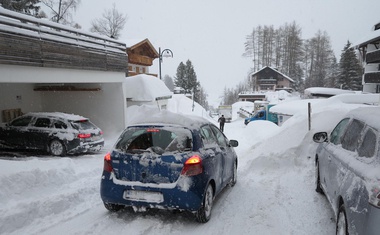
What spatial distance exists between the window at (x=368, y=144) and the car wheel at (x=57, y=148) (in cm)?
965

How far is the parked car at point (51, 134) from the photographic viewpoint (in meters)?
10.4

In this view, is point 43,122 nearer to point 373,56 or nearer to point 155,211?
point 155,211

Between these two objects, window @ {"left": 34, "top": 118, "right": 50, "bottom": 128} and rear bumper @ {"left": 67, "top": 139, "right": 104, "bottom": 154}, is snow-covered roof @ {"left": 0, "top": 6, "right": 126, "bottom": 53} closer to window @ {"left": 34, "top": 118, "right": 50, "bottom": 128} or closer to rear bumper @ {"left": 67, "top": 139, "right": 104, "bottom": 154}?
window @ {"left": 34, "top": 118, "right": 50, "bottom": 128}

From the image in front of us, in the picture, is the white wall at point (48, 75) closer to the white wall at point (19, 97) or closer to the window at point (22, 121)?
the window at point (22, 121)

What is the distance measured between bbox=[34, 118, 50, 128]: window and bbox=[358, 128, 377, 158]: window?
10.2 m

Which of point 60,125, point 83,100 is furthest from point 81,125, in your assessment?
point 83,100

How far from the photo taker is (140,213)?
191 inches

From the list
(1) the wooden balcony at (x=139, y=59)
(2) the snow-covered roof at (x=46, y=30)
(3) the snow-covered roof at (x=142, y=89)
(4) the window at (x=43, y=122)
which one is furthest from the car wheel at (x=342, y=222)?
(1) the wooden balcony at (x=139, y=59)

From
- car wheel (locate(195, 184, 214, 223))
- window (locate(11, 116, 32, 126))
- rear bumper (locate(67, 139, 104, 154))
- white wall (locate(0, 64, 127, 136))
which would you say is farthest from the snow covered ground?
white wall (locate(0, 64, 127, 136))

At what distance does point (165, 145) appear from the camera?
181 inches

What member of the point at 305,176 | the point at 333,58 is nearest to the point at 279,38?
the point at 333,58

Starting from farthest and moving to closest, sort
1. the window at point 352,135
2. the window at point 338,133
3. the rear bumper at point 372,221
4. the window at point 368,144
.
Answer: the window at point 338,133 → the window at point 352,135 → the window at point 368,144 → the rear bumper at point 372,221

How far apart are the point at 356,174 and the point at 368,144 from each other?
42cm

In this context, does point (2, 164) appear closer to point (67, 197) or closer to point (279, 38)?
point (67, 197)
